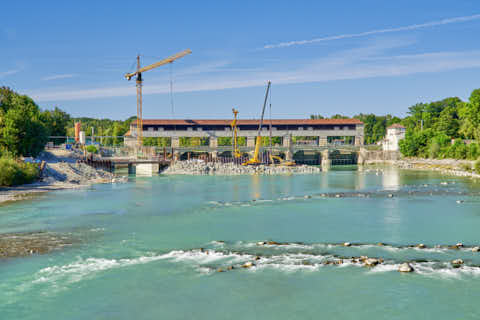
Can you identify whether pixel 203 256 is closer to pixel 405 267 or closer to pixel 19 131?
pixel 405 267

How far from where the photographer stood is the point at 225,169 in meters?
63.2

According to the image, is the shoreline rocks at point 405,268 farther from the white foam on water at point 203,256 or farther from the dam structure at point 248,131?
the dam structure at point 248,131

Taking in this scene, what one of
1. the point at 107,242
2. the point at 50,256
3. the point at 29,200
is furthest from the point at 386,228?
the point at 29,200

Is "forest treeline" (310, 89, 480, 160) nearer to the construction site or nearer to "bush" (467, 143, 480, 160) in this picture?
"bush" (467, 143, 480, 160)

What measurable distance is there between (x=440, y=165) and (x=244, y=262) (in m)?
56.5

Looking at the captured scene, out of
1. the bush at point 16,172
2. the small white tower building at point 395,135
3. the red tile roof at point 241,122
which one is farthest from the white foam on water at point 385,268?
the small white tower building at point 395,135

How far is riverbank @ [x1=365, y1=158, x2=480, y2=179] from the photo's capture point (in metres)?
52.1

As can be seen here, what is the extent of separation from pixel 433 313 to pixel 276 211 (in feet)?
53.1

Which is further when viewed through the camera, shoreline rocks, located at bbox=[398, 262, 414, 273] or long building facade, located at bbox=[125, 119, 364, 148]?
long building facade, located at bbox=[125, 119, 364, 148]

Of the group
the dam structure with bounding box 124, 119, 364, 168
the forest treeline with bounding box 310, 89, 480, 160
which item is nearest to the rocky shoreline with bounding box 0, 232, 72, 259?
the dam structure with bounding box 124, 119, 364, 168

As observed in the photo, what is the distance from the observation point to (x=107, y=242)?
63.7 feet

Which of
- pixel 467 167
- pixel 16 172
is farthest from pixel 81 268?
pixel 467 167

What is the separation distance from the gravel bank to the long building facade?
14710mm

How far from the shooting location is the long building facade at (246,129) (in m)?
78.6
